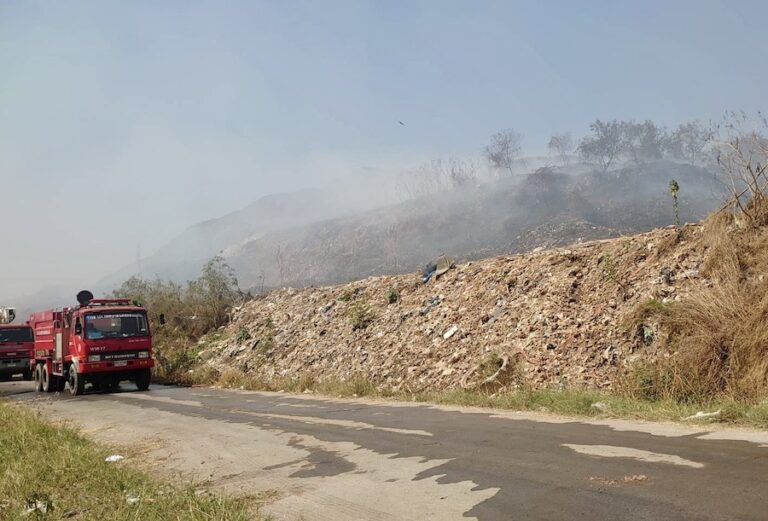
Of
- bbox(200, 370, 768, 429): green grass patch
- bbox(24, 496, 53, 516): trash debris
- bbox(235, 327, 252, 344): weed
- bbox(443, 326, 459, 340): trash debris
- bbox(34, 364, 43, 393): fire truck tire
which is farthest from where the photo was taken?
bbox(235, 327, 252, 344): weed

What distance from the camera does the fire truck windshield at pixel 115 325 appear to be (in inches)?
701

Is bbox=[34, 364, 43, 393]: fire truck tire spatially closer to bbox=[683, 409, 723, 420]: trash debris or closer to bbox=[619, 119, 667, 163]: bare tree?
bbox=[683, 409, 723, 420]: trash debris

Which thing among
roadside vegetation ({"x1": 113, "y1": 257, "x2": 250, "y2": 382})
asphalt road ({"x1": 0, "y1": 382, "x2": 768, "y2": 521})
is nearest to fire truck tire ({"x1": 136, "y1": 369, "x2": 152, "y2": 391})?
roadside vegetation ({"x1": 113, "y1": 257, "x2": 250, "y2": 382})

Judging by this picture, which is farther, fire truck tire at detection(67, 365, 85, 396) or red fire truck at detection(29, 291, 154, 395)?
fire truck tire at detection(67, 365, 85, 396)

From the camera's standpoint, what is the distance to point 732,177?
11.7m

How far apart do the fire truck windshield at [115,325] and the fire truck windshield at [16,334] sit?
33.7 feet

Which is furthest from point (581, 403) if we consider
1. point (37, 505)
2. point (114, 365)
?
point (114, 365)

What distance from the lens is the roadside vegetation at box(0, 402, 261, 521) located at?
4.93 m

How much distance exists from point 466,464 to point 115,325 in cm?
1516

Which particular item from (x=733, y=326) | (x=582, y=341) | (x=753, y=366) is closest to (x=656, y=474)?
(x=753, y=366)

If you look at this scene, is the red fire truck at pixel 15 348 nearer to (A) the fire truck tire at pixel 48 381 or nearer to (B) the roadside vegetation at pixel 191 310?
(B) the roadside vegetation at pixel 191 310

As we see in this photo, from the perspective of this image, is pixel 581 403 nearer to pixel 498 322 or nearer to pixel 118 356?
pixel 498 322

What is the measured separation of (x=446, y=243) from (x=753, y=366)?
44753 millimetres

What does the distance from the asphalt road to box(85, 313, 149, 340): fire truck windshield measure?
8049 mm
